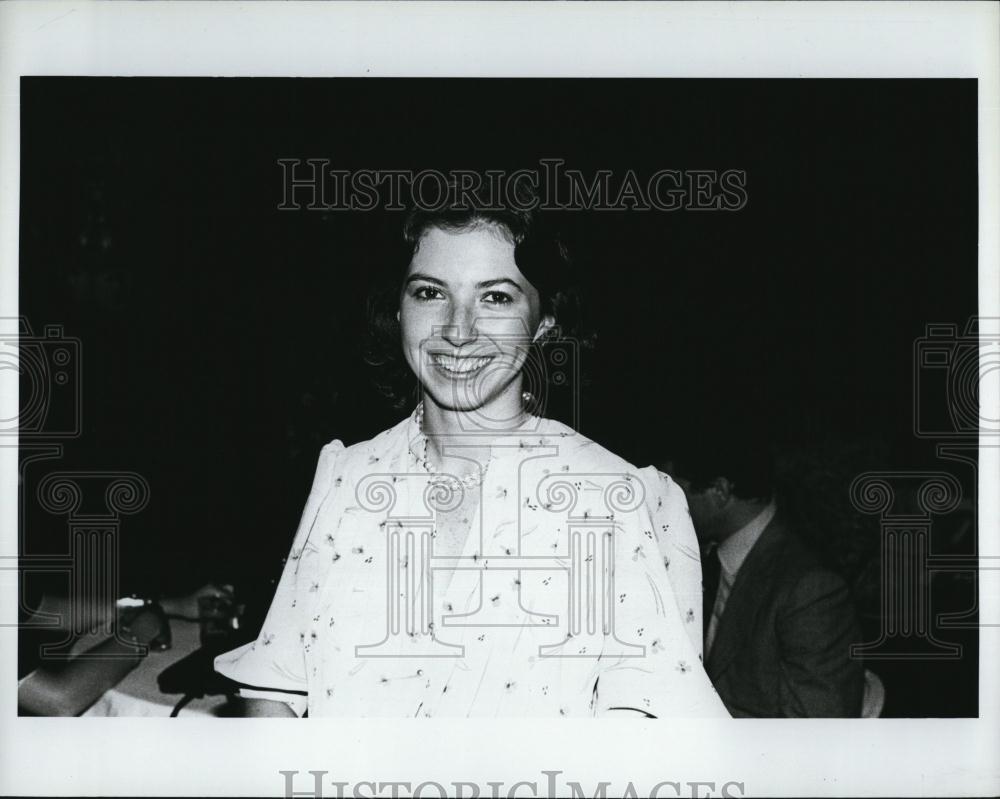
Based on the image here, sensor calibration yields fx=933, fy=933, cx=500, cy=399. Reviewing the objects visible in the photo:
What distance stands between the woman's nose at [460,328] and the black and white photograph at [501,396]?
0.03ft

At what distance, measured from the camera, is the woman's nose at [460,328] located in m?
2.23

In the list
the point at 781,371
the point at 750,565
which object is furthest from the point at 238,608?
the point at 781,371

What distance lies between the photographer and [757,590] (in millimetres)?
2209

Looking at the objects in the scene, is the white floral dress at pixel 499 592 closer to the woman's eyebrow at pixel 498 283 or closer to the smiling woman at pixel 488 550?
the smiling woman at pixel 488 550

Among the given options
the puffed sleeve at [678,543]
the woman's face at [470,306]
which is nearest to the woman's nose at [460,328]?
the woman's face at [470,306]

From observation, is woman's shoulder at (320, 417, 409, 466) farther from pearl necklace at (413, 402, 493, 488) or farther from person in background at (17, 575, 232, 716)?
person in background at (17, 575, 232, 716)

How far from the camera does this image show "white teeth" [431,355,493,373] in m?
2.25

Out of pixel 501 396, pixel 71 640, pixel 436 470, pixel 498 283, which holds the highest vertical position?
pixel 498 283

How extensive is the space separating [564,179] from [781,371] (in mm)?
693

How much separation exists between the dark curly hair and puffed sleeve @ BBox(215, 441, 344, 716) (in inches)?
12.9

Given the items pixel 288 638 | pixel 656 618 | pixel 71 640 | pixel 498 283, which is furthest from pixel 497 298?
pixel 71 640

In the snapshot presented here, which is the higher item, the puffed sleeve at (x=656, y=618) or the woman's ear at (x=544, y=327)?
the woman's ear at (x=544, y=327)

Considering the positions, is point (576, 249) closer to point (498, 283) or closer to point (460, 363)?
point (498, 283)

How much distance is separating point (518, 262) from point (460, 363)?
28cm
